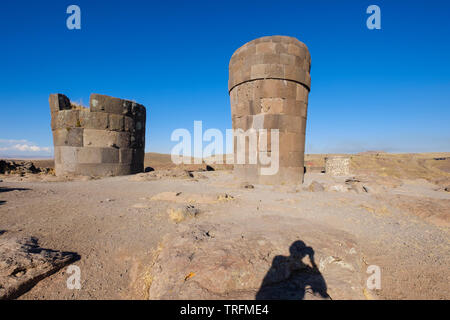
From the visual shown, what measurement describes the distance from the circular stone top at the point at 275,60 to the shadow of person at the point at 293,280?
5.79 m

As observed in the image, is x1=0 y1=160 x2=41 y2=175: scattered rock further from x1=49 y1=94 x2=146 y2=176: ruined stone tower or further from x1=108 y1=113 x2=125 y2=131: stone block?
x1=108 y1=113 x2=125 y2=131: stone block

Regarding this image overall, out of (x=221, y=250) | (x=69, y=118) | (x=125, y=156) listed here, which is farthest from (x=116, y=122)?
(x=221, y=250)

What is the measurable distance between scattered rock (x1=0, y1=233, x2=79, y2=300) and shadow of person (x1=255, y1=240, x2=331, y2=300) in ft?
6.07

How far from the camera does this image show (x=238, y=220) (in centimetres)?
305

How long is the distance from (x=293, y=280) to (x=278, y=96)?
5.81 metres

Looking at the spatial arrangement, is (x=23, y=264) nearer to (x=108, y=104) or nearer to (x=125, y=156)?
(x=125, y=156)

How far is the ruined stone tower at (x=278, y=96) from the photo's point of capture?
21.3 ft

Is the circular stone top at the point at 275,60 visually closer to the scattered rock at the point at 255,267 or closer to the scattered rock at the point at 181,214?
the scattered rock at the point at 181,214

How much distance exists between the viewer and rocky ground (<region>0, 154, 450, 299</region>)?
166cm

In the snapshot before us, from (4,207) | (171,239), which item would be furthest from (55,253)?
(4,207)

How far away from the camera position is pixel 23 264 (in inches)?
68.4

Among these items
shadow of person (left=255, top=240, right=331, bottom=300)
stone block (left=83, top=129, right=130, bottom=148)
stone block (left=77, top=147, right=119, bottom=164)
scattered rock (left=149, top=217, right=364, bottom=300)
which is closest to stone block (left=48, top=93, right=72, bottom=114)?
stone block (left=83, top=129, right=130, bottom=148)
